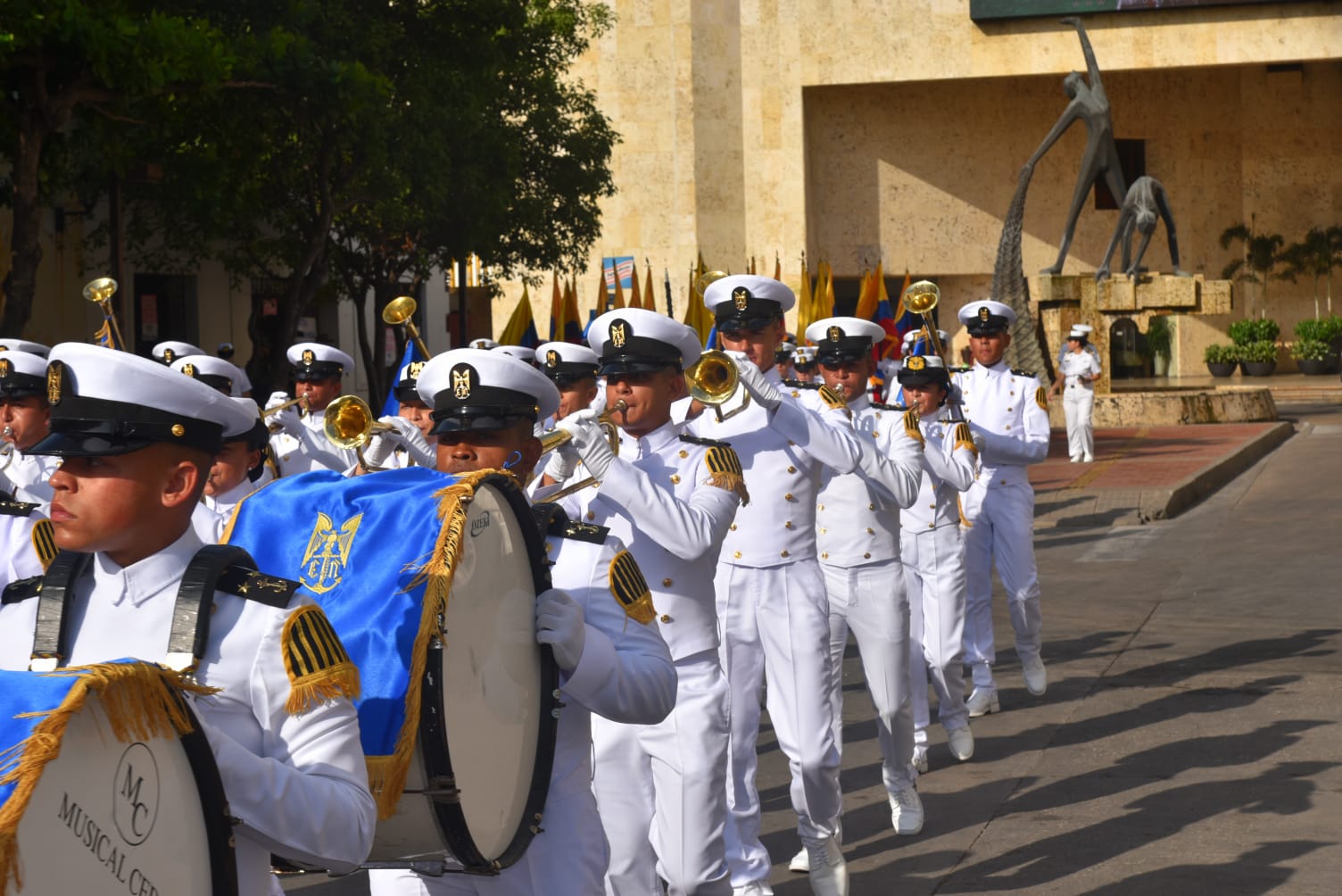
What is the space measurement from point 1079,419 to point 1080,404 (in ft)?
0.77

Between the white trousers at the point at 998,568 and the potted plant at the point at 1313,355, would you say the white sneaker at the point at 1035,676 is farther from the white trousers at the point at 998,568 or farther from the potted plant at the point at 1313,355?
the potted plant at the point at 1313,355

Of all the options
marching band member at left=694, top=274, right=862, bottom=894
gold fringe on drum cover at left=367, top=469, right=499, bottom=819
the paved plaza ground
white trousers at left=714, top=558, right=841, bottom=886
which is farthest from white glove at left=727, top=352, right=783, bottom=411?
gold fringe on drum cover at left=367, top=469, right=499, bottom=819

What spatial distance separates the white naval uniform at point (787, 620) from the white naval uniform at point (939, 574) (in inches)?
81.0

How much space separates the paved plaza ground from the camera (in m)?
6.71

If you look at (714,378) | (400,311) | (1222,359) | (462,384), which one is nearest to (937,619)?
(400,311)

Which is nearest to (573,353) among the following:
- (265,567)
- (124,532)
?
(265,567)

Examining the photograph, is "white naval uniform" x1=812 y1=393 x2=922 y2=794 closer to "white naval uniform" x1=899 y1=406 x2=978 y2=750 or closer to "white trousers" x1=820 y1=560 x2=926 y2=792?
"white trousers" x1=820 y1=560 x2=926 y2=792

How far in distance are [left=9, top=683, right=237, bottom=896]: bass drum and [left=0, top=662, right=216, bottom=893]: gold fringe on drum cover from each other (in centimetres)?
2

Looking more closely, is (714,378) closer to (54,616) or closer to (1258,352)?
(54,616)

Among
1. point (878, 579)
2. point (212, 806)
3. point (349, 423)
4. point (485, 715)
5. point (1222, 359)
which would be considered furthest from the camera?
point (1222, 359)

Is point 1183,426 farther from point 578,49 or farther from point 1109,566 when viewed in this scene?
point 1109,566

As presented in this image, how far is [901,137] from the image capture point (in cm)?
5053

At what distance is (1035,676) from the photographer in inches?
398

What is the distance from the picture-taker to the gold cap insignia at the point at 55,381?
267cm
